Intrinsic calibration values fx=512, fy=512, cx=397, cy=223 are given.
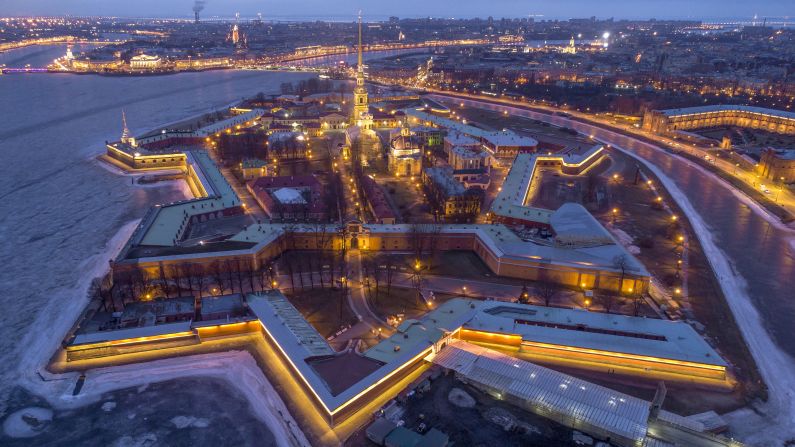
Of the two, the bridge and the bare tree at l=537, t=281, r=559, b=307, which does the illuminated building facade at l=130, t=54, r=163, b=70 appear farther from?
the bare tree at l=537, t=281, r=559, b=307

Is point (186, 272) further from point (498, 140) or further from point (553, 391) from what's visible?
point (498, 140)

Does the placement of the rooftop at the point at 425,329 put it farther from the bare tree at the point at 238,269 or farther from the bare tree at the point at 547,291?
the bare tree at the point at 238,269

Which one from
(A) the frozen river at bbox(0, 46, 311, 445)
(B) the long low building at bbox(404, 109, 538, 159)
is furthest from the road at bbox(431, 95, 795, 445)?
(A) the frozen river at bbox(0, 46, 311, 445)

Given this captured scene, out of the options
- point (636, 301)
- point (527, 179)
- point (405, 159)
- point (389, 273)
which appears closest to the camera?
point (636, 301)

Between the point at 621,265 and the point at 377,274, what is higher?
the point at 621,265

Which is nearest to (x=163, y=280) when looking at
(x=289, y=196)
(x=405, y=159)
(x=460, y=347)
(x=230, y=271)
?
(x=230, y=271)

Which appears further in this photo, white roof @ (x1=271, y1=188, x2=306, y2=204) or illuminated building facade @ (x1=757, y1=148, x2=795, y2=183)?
illuminated building facade @ (x1=757, y1=148, x2=795, y2=183)

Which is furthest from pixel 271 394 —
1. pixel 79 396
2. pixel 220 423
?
pixel 79 396

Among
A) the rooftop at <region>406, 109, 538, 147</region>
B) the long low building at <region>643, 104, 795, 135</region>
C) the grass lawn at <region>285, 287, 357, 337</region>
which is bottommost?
the grass lawn at <region>285, 287, 357, 337</region>
